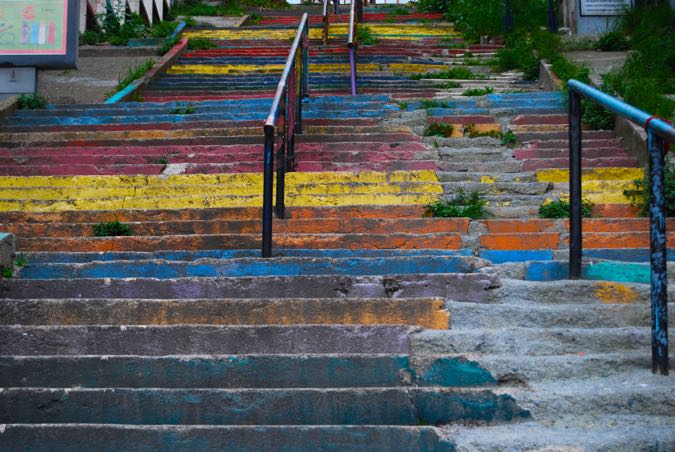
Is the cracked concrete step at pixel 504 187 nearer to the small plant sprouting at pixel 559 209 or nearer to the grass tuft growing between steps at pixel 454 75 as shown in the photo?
the small plant sprouting at pixel 559 209

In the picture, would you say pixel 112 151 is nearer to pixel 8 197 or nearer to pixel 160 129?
pixel 160 129

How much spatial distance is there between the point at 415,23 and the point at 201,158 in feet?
31.1

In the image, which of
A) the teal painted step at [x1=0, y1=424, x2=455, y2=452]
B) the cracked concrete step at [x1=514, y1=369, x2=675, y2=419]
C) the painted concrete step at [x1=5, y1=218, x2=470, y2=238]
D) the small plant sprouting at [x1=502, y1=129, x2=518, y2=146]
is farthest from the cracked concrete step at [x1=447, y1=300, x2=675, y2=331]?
the small plant sprouting at [x1=502, y1=129, x2=518, y2=146]

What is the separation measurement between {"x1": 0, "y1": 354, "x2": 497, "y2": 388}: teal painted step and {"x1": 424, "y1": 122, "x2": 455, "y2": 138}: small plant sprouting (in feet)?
15.5

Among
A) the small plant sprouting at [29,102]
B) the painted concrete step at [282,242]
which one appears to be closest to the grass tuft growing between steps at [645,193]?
the painted concrete step at [282,242]

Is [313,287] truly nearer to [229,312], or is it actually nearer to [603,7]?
[229,312]

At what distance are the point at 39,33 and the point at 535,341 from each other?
7472mm

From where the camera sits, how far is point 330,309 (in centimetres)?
383

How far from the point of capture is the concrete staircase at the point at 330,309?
3062 millimetres

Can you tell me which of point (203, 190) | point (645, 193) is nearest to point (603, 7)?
point (645, 193)

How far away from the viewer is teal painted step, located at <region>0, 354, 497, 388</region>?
3.33 metres

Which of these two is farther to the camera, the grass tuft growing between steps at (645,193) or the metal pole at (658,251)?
the grass tuft growing between steps at (645,193)

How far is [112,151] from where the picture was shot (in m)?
7.80

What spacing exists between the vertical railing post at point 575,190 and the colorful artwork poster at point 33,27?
6607mm
